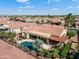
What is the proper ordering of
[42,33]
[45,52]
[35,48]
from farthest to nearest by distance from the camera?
[42,33]
[35,48]
[45,52]

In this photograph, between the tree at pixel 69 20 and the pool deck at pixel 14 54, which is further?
the tree at pixel 69 20

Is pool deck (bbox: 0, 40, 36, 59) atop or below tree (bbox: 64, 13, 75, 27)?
below

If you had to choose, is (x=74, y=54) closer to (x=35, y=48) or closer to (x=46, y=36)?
(x=35, y=48)

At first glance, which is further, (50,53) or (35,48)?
(35,48)

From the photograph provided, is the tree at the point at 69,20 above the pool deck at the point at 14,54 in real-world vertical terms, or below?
above

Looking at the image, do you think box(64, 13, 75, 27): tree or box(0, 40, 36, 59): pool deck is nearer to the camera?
box(0, 40, 36, 59): pool deck

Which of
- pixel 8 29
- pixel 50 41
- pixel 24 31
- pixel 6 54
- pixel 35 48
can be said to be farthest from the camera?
pixel 8 29

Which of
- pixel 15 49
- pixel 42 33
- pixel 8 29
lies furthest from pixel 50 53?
pixel 8 29

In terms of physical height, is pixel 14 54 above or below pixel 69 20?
below

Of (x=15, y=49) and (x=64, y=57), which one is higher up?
(x=15, y=49)

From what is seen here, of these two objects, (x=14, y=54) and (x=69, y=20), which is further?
(x=69, y=20)
